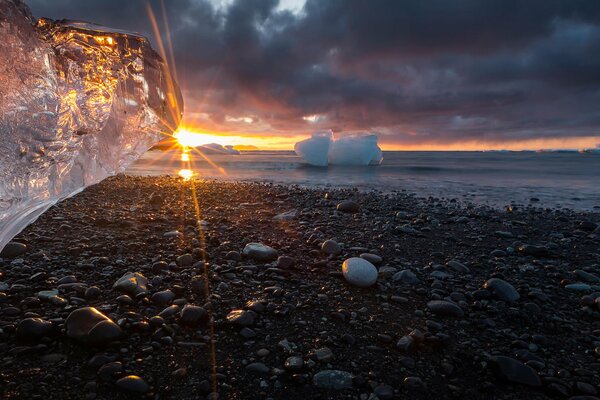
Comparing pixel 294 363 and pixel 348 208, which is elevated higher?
pixel 348 208

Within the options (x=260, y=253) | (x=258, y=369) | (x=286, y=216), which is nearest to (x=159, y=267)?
(x=260, y=253)

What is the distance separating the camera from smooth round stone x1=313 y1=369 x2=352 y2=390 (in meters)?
1.81

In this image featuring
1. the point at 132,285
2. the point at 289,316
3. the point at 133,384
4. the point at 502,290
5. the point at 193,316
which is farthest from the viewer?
the point at 502,290

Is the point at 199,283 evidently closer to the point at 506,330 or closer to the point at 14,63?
the point at 14,63

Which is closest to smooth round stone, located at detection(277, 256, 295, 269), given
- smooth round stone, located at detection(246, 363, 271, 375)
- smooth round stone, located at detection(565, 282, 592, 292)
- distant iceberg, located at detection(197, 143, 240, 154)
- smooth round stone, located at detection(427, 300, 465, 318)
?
smooth round stone, located at detection(427, 300, 465, 318)

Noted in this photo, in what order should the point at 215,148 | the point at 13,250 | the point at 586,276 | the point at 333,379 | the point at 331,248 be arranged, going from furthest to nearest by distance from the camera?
the point at 215,148
the point at 331,248
the point at 586,276
the point at 13,250
the point at 333,379

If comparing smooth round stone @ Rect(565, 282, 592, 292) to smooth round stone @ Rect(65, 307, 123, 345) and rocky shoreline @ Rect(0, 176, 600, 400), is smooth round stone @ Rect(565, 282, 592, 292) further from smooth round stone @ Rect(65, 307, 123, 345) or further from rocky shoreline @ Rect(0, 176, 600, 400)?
smooth round stone @ Rect(65, 307, 123, 345)

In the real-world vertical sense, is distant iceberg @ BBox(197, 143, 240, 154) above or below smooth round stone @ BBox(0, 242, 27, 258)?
above

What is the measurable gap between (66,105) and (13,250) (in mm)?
2189

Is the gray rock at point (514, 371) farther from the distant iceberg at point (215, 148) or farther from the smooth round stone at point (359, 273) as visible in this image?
→ the distant iceberg at point (215, 148)

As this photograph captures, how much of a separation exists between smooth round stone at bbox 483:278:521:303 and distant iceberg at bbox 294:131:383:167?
2075cm

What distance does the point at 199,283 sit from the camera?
287cm

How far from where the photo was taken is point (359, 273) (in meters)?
3.08

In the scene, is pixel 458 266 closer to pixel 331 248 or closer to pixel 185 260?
pixel 331 248
